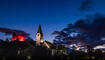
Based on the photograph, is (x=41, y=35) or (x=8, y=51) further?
(x=41, y=35)

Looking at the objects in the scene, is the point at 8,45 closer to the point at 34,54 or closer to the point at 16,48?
the point at 16,48

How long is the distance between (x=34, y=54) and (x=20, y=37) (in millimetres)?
49659

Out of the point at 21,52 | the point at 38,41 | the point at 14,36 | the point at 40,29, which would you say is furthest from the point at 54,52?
the point at 14,36

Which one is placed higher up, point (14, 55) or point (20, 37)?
point (20, 37)

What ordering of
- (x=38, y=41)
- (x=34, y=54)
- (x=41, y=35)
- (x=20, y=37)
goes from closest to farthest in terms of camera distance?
1. (x=34, y=54)
2. (x=38, y=41)
3. (x=41, y=35)
4. (x=20, y=37)

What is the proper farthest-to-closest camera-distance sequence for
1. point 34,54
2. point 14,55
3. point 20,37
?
point 20,37
point 34,54
point 14,55

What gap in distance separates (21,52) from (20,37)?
157 feet

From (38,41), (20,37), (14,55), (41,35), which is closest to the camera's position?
(14,55)

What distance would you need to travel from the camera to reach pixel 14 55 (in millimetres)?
61250

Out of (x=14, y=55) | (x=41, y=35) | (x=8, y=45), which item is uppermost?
(x=41, y=35)

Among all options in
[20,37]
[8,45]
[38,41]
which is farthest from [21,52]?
→ [20,37]

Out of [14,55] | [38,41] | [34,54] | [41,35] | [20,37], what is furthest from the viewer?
[20,37]

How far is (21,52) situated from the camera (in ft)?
213

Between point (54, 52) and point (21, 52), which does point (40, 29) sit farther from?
point (21, 52)
